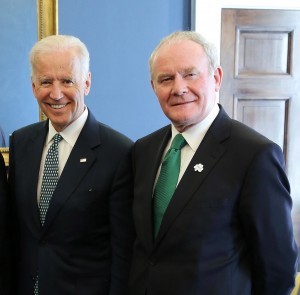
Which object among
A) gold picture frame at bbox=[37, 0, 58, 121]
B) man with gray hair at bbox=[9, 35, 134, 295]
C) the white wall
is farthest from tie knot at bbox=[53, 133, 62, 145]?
the white wall

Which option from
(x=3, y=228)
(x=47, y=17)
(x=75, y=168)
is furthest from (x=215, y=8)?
(x=3, y=228)

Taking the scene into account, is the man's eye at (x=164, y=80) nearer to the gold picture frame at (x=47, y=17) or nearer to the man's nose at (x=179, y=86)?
the man's nose at (x=179, y=86)

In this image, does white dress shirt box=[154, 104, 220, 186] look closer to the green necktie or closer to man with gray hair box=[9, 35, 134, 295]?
the green necktie

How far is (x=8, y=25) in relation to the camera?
6.70 ft

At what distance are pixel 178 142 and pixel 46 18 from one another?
1243 mm

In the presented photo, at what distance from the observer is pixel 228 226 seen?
1085 mm

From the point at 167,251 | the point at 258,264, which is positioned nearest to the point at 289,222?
the point at 258,264

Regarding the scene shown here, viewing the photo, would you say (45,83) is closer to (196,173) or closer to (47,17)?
(196,173)

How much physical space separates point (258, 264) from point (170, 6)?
1.57m

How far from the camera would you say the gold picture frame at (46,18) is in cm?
206

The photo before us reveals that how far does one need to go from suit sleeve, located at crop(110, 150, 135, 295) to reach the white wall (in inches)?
47.7

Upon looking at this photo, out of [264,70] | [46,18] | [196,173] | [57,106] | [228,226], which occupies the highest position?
[46,18]

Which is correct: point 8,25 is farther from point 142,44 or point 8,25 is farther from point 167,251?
point 167,251

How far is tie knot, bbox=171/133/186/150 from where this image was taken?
1.20 m
